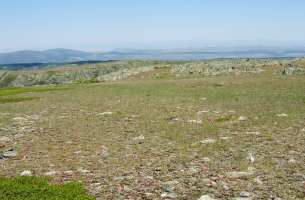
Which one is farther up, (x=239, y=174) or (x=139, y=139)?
(x=239, y=174)

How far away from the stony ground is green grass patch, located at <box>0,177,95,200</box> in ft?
1.67

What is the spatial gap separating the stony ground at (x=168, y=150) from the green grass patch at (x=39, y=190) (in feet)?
1.67

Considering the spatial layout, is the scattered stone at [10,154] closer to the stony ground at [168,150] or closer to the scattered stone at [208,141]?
the stony ground at [168,150]

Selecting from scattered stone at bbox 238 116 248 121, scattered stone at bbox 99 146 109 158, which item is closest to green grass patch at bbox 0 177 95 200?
scattered stone at bbox 99 146 109 158

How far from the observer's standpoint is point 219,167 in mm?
15742

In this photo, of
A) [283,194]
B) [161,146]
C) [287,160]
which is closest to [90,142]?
[161,146]

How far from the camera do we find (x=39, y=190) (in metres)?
13.2

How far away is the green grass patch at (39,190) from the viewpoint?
1264cm

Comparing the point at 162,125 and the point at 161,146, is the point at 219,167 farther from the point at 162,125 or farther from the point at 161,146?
the point at 162,125

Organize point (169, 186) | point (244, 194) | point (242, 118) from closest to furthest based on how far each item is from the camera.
→ point (244, 194)
point (169, 186)
point (242, 118)

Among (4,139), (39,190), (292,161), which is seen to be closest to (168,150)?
(292,161)

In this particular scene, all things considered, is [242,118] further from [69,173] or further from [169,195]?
[169,195]

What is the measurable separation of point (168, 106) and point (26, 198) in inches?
908

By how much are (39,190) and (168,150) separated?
6790mm
